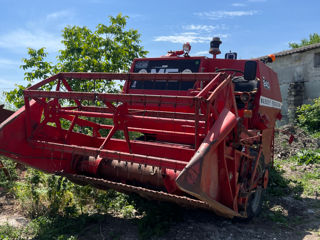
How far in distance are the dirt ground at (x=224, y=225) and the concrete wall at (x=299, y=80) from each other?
36.9ft

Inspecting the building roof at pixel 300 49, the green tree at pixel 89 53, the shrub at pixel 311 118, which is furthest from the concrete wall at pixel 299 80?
the green tree at pixel 89 53

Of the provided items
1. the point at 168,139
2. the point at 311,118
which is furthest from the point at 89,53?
the point at 311,118

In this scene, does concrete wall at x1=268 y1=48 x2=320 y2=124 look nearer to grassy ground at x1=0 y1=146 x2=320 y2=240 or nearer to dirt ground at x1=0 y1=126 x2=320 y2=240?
grassy ground at x1=0 y1=146 x2=320 y2=240

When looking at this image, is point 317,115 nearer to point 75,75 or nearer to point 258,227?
point 258,227

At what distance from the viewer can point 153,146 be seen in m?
4.29

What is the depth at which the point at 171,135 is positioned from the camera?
14.6 feet

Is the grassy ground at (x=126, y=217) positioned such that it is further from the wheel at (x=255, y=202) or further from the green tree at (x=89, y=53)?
→ the green tree at (x=89, y=53)

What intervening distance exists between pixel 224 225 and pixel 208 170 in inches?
61.8

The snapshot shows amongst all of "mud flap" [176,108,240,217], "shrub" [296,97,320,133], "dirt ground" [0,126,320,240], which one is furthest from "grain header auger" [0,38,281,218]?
"shrub" [296,97,320,133]

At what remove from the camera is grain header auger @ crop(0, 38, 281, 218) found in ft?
10.4

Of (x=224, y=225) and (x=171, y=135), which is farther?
(x=171, y=135)

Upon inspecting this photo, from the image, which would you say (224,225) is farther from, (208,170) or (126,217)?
(208,170)

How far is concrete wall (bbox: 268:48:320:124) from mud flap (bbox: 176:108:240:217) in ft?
43.7

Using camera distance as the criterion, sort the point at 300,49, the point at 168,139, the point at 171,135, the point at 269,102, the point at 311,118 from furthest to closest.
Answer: the point at 300,49
the point at 311,118
the point at 269,102
the point at 168,139
the point at 171,135
